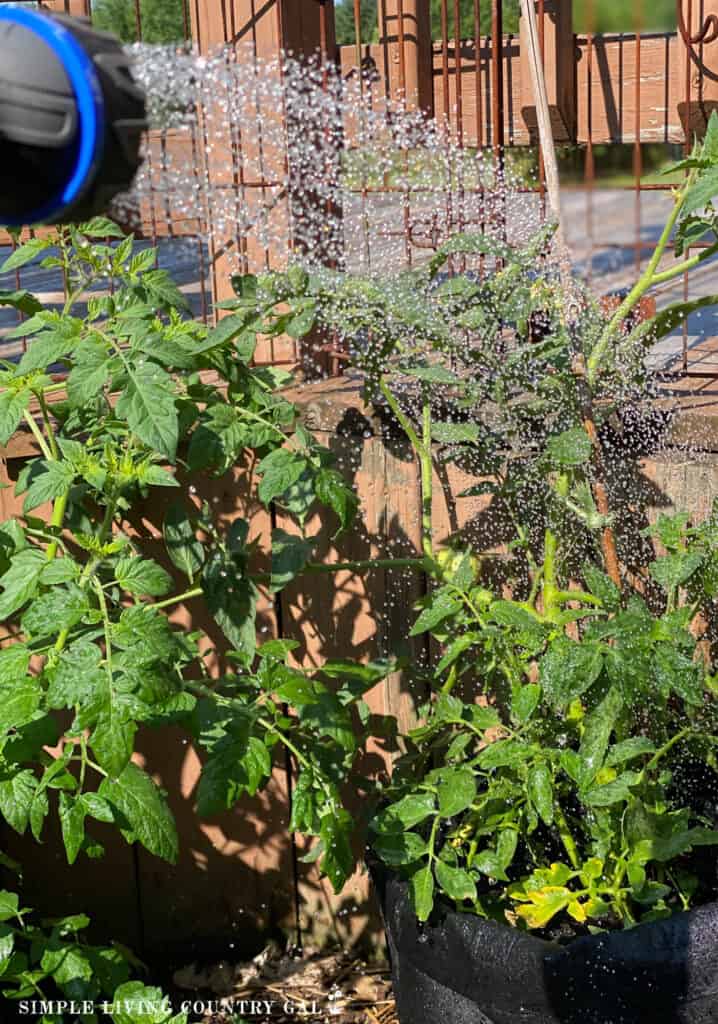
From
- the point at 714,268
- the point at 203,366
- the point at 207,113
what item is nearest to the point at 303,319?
the point at 203,366

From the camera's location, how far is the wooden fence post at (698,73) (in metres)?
Result: 1.88

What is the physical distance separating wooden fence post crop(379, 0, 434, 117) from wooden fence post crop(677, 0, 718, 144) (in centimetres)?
46

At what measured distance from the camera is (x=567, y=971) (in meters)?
1.65

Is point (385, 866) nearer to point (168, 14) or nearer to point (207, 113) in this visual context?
point (207, 113)

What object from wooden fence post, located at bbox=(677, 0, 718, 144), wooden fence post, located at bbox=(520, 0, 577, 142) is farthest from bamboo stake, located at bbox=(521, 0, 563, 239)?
wooden fence post, located at bbox=(677, 0, 718, 144)

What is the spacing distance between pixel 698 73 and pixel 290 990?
1776 mm

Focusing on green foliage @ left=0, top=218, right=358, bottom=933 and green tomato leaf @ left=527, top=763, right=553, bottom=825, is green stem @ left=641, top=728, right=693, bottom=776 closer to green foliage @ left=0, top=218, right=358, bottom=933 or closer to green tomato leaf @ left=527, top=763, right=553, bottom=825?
green tomato leaf @ left=527, top=763, right=553, bottom=825

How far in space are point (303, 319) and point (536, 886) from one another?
89 cm

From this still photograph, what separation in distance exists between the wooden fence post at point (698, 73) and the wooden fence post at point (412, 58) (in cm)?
46

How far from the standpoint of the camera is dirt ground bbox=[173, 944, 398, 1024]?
2.30 m

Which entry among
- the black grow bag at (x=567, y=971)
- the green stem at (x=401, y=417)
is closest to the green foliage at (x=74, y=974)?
the black grow bag at (x=567, y=971)

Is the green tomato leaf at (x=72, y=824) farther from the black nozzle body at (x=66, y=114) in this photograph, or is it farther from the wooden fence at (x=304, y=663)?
the black nozzle body at (x=66, y=114)

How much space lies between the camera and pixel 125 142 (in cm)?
56

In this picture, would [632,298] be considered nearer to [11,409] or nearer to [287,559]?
[287,559]
